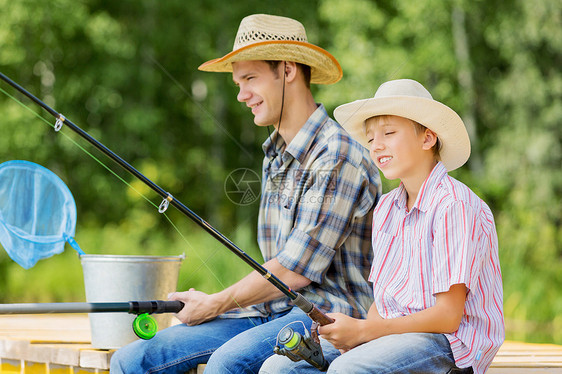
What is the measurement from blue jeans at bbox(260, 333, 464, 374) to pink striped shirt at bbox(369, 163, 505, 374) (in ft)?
0.13

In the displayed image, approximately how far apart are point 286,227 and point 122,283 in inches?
22.1

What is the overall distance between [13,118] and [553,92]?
6.58m

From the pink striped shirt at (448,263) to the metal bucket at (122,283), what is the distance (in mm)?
788

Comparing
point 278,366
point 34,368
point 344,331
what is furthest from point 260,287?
point 34,368

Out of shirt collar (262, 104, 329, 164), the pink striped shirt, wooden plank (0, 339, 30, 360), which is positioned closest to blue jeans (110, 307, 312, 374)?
the pink striped shirt

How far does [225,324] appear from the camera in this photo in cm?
236

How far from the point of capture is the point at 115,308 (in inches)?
65.2

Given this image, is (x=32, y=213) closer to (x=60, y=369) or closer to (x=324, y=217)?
(x=60, y=369)

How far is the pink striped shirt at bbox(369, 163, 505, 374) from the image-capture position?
1.76 meters

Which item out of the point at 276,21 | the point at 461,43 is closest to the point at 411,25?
the point at 461,43

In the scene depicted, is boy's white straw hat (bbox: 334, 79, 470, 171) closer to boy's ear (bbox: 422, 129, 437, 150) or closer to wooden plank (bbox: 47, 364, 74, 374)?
boy's ear (bbox: 422, 129, 437, 150)

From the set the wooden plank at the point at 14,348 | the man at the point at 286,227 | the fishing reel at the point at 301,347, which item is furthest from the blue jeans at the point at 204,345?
the wooden plank at the point at 14,348

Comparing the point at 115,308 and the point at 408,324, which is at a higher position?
the point at 115,308

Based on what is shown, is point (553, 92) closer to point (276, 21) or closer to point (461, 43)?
point (461, 43)
